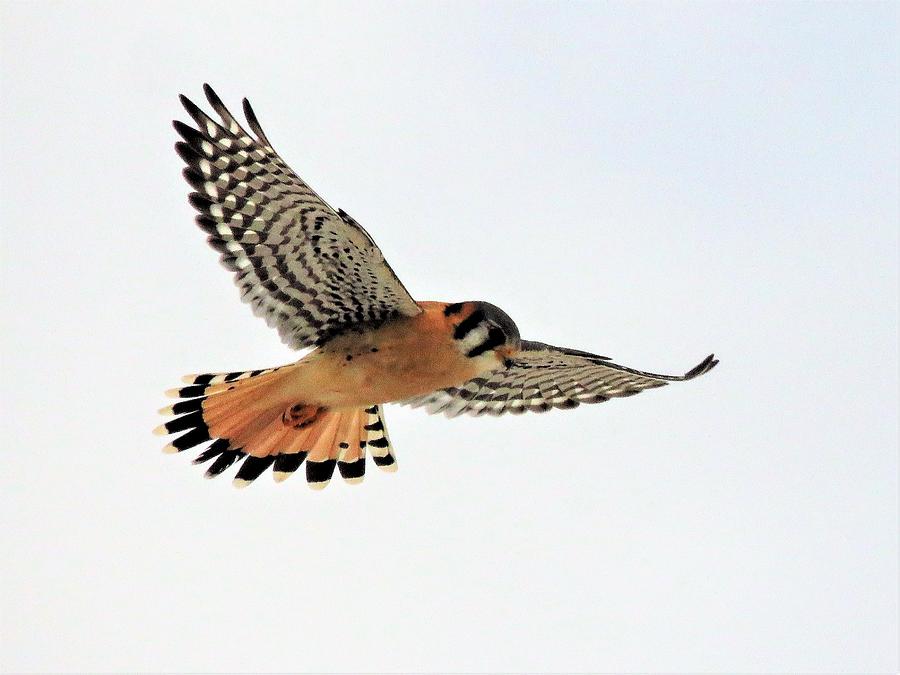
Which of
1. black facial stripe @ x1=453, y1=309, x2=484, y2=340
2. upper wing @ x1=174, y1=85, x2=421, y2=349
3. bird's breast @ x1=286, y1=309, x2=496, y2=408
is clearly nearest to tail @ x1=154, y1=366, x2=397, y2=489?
bird's breast @ x1=286, y1=309, x2=496, y2=408

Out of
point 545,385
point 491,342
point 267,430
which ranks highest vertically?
point 545,385

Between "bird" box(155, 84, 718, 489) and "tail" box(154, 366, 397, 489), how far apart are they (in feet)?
0.04

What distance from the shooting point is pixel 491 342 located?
9.61 meters

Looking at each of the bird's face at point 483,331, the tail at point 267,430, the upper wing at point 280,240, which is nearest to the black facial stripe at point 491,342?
the bird's face at point 483,331

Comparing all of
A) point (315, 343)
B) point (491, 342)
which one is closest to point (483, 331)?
point (491, 342)

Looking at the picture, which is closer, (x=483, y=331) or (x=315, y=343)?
(x=483, y=331)

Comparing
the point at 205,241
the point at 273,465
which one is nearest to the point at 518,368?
the point at 273,465

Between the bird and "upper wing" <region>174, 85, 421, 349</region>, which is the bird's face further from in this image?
"upper wing" <region>174, 85, 421, 349</region>

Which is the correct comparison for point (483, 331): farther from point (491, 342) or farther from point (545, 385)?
point (545, 385)

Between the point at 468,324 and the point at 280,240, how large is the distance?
1480mm

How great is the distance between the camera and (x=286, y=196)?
9.14 m

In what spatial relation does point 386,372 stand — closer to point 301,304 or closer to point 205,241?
point 301,304

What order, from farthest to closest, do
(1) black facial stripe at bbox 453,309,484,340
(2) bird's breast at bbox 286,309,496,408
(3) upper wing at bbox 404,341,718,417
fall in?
(3) upper wing at bbox 404,341,718,417 → (2) bird's breast at bbox 286,309,496,408 → (1) black facial stripe at bbox 453,309,484,340

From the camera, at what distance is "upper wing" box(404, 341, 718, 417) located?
35.0 ft
